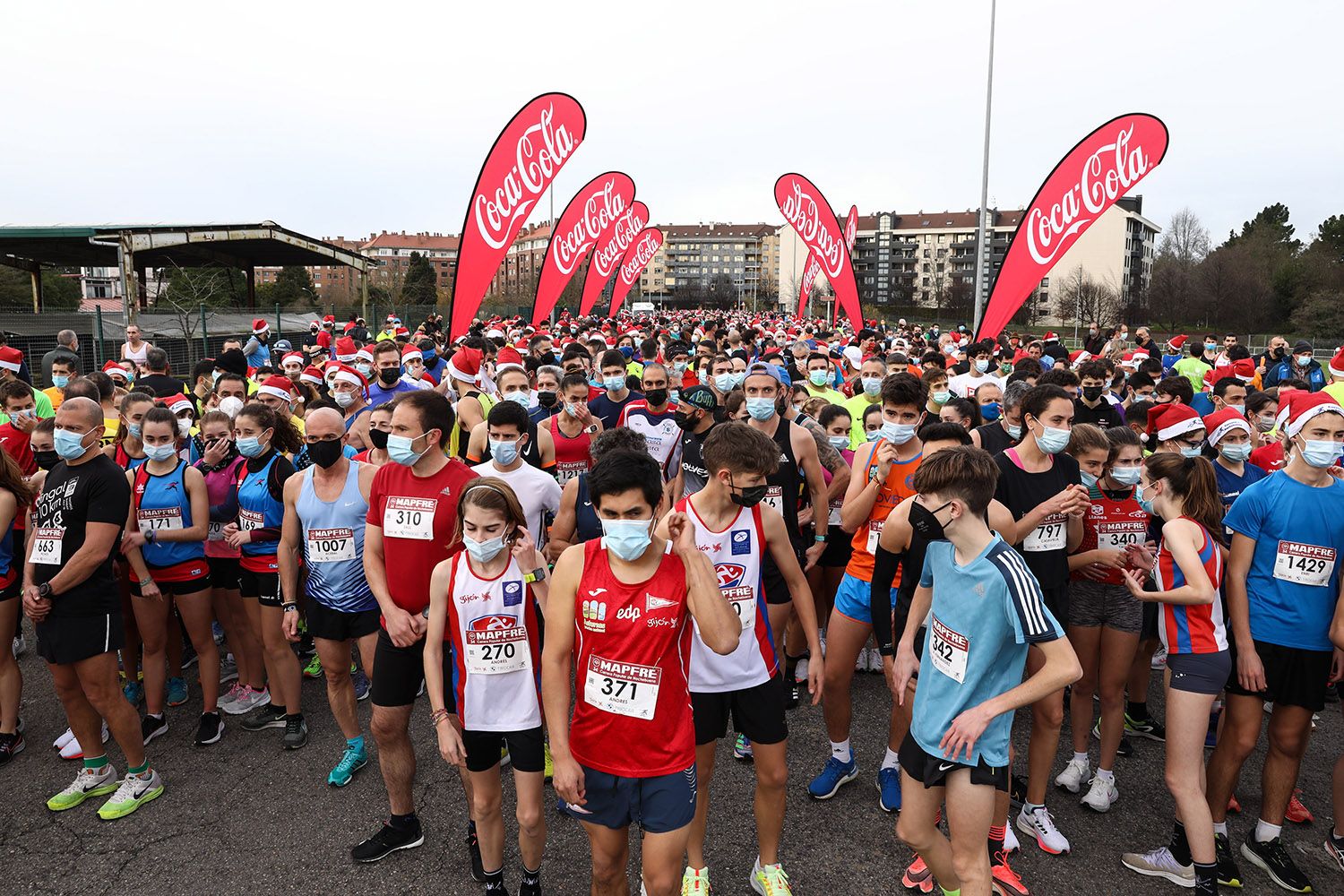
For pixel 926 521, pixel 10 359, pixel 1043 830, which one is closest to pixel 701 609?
pixel 926 521

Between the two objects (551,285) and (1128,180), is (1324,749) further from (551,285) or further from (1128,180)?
(551,285)

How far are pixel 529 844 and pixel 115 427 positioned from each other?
5.83 metres

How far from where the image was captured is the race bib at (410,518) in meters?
3.69

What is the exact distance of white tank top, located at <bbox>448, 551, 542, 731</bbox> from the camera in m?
3.15

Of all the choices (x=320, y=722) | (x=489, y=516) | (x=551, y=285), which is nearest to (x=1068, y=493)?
(x=489, y=516)

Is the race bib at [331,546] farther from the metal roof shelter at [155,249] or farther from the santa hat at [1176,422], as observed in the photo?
the metal roof shelter at [155,249]

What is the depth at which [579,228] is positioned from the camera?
18734 mm

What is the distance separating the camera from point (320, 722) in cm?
A: 515

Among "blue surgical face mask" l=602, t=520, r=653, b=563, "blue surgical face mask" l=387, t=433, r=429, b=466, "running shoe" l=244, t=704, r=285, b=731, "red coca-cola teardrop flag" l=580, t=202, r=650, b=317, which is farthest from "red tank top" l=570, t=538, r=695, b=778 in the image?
"red coca-cola teardrop flag" l=580, t=202, r=650, b=317

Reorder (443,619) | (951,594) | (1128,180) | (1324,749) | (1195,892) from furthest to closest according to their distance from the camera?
(1128,180) → (1324,749) → (1195,892) → (443,619) → (951,594)

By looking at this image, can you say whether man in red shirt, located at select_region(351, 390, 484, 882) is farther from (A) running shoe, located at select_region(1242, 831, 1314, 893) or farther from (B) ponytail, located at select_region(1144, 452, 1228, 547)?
(A) running shoe, located at select_region(1242, 831, 1314, 893)

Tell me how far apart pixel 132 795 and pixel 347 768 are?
106cm

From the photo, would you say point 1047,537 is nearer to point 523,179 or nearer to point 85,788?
point 85,788

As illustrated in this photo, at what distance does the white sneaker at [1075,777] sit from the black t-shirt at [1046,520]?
1118 mm
